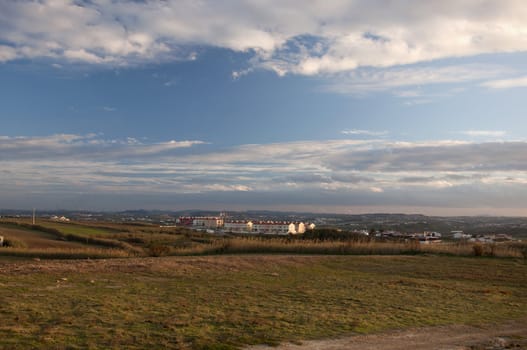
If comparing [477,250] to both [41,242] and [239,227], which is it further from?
[239,227]

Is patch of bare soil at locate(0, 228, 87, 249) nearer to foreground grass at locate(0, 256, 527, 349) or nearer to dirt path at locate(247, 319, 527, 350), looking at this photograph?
foreground grass at locate(0, 256, 527, 349)

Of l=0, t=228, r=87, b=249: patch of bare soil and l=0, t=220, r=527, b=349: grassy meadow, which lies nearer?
l=0, t=220, r=527, b=349: grassy meadow

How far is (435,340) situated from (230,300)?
5.29m

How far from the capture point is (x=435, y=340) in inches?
335

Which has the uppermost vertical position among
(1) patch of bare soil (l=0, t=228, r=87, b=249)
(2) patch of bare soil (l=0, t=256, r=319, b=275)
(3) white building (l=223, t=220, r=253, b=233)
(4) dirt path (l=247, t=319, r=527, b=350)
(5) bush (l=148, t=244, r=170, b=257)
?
(4) dirt path (l=247, t=319, r=527, b=350)

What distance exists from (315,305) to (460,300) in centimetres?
449

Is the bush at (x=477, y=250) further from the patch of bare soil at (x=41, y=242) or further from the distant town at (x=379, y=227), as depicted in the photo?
the patch of bare soil at (x=41, y=242)

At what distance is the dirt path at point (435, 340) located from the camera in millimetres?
7883

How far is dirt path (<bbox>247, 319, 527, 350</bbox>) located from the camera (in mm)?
7883

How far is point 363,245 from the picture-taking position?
28391 mm

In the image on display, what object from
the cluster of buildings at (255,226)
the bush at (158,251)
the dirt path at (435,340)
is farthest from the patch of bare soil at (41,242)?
the cluster of buildings at (255,226)

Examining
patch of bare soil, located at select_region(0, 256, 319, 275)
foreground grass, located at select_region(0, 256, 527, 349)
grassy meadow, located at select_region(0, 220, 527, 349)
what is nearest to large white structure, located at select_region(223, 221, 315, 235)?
patch of bare soil, located at select_region(0, 256, 319, 275)

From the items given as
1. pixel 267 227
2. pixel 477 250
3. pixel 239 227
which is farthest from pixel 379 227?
pixel 477 250

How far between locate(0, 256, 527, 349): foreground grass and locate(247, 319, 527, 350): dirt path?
44 centimetres
